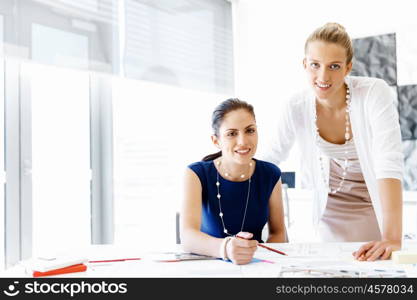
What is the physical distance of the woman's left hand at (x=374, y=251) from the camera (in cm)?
137

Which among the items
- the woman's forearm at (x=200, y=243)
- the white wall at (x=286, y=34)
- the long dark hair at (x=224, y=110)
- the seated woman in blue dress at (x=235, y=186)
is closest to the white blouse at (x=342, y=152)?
the seated woman in blue dress at (x=235, y=186)

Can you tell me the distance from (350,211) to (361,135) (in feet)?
1.15

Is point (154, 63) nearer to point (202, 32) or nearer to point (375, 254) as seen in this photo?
point (202, 32)

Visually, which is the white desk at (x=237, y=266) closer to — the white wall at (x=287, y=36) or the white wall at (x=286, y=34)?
the white wall at (x=287, y=36)

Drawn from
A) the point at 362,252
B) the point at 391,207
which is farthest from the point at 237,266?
the point at 391,207

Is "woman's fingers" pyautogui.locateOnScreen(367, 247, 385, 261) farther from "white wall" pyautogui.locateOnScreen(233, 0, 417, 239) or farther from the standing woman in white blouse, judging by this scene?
"white wall" pyautogui.locateOnScreen(233, 0, 417, 239)

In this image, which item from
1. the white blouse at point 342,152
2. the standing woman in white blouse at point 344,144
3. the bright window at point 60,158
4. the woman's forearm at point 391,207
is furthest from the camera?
the bright window at point 60,158

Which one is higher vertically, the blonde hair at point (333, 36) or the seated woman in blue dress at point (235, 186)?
the blonde hair at point (333, 36)

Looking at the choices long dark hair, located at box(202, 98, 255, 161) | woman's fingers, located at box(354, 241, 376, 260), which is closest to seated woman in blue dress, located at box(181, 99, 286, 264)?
long dark hair, located at box(202, 98, 255, 161)

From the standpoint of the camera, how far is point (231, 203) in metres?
1.79

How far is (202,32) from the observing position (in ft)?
12.3

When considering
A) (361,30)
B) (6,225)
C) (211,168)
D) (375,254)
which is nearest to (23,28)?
(6,225)

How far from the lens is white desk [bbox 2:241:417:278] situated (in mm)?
1239

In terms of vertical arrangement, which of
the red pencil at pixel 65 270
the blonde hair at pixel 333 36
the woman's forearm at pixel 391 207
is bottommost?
the red pencil at pixel 65 270
